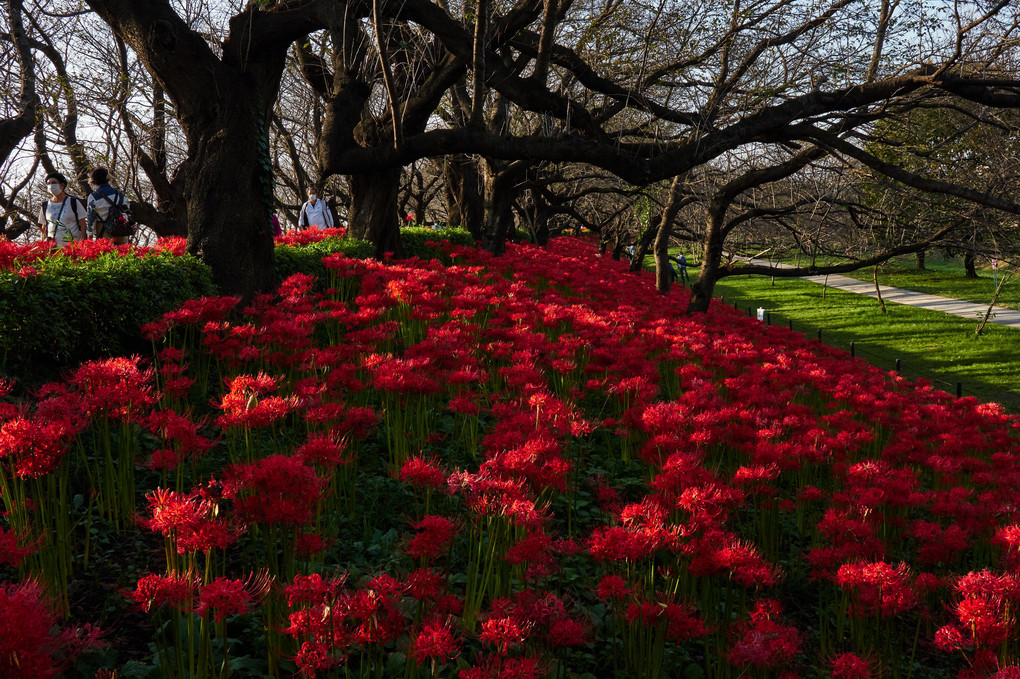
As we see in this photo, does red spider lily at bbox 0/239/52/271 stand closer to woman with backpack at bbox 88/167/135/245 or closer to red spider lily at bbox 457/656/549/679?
woman with backpack at bbox 88/167/135/245

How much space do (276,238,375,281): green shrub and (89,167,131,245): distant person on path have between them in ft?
8.22

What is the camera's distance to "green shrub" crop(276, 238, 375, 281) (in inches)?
336

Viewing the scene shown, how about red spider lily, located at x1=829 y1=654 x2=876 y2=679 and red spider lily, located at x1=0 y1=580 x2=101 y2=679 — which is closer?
red spider lily, located at x1=0 y1=580 x2=101 y2=679

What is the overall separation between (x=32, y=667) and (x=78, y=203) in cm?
1006

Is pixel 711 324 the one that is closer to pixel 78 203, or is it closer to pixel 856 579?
pixel 856 579

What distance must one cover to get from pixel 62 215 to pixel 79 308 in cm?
555

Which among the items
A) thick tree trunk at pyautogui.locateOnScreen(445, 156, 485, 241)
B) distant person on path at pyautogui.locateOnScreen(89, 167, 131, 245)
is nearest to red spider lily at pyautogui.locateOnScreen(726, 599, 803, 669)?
distant person on path at pyautogui.locateOnScreen(89, 167, 131, 245)

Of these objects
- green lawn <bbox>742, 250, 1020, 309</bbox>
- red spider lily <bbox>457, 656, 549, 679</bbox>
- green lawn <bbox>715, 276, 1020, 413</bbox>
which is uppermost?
red spider lily <bbox>457, 656, 549, 679</bbox>

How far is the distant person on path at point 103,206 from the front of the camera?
9.18 metres


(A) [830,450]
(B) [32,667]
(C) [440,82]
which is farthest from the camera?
(C) [440,82]

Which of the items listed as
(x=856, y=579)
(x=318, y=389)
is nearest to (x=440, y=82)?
(x=318, y=389)

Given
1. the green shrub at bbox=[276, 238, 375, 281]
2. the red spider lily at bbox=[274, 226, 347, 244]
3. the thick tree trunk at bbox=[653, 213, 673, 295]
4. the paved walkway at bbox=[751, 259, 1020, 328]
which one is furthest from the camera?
the paved walkway at bbox=[751, 259, 1020, 328]

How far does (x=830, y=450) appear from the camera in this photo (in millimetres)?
5164

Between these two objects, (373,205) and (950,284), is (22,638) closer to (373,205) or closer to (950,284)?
(373,205)
